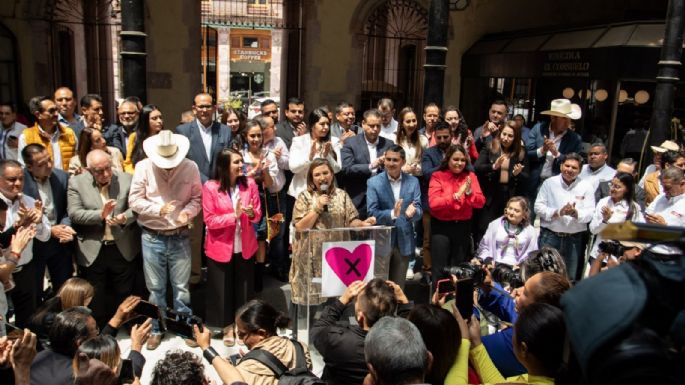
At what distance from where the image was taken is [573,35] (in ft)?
38.9

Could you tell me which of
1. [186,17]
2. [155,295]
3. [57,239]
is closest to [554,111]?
[155,295]

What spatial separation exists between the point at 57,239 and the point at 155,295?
3.11ft

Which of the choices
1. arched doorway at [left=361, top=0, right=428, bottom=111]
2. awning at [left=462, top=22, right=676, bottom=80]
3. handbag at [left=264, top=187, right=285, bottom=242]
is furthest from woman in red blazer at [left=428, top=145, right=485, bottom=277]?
arched doorway at [left=361, top=0, right=428, bottom=111]

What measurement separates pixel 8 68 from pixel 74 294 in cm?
894

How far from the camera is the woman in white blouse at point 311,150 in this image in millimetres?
6023

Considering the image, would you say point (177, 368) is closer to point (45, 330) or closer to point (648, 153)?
point (45, 330)

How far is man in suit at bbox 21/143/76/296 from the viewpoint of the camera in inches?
188

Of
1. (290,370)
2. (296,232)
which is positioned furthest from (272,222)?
(290,370)

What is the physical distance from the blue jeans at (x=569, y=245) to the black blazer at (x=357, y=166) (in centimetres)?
192

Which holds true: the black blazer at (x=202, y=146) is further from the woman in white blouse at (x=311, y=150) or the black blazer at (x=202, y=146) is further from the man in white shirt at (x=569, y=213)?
the man in white shirt at (x=569, y=213)

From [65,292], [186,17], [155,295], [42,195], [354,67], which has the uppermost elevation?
[186,17]

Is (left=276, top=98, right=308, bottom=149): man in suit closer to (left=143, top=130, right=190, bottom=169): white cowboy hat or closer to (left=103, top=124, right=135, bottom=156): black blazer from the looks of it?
(left=103, top=124, right=135, bottom=156): black blazer

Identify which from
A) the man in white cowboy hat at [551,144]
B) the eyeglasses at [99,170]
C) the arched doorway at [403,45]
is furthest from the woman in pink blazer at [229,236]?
the arched doorway at [403,45]

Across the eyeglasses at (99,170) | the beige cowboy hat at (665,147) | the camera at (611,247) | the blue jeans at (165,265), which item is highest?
the beige cowboy hat at (665,147)
